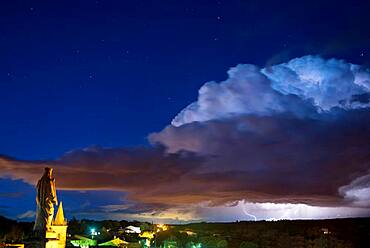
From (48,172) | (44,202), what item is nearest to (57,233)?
(44,202)

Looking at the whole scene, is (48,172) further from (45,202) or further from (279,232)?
(279,232)

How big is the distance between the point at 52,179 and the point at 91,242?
936 inches

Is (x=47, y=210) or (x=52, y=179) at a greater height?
(x=52, y=179)

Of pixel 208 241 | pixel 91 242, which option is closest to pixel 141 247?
pixel 91 242

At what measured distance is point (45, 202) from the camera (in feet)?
105

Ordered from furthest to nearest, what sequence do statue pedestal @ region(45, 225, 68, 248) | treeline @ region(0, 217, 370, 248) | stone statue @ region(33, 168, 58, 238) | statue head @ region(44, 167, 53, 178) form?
treeline @ region(0, 217, 370, 248), statue head @ region(44, 167, 53, 178), stone statue @ region(33, 168, 58, 238), statue pedestal @ region(45, 225, 68, 248)

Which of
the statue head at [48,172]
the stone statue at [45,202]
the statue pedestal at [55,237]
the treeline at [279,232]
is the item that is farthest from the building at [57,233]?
the treeline at [279,232]

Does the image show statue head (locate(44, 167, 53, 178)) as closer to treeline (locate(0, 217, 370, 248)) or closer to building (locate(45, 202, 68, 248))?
building (locate(45, 202, 68, 248))

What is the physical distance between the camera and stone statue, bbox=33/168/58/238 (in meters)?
31.9

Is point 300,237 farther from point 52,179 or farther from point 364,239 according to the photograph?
point 52,179

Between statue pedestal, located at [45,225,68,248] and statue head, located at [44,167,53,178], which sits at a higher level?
statue head, located at [44,167,53,178]

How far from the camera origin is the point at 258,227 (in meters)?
149

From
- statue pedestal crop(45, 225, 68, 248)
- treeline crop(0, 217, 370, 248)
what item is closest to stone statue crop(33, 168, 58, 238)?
statue pedestal crop(45, 225, 68, 248)

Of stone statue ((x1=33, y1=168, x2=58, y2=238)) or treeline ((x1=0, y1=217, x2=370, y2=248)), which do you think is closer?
stone statue ((x1=33, y1=168, x2=58, y2=238))
